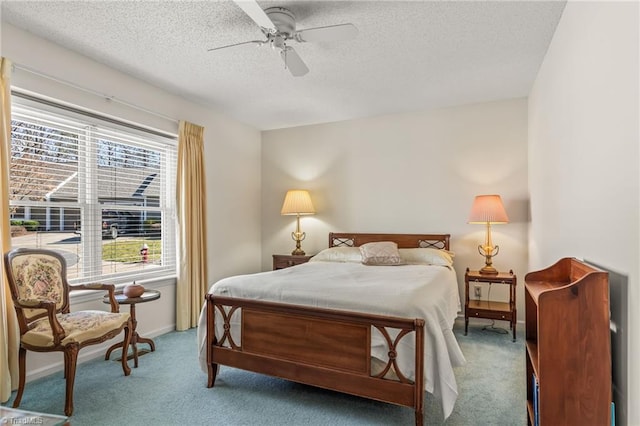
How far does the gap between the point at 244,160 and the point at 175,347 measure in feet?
9.01

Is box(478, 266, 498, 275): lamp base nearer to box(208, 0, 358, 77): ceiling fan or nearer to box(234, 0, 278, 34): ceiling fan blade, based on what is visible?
box(208, 0, 358, 77): ceiling fan

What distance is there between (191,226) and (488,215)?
326 cm

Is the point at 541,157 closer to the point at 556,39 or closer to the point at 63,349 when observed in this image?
the point at 556,39

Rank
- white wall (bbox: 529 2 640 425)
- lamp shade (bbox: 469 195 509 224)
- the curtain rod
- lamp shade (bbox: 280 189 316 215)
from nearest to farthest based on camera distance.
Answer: white wall (bbox: 529 2 640 425), the curtain rod, lamp shade (bbox: 469 195 509 224), lamp shade (bbox: 280 189 316 215)

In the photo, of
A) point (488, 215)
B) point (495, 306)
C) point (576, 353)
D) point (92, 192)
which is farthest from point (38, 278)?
point (495, 306)

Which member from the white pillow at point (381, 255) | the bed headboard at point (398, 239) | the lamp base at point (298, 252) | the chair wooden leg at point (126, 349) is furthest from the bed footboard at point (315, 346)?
the bed headboard at point (398, 239)

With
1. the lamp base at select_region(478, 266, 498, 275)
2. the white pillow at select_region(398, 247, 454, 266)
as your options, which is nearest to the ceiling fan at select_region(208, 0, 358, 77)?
the white pillow at select_region(398, 247, 454, 266)

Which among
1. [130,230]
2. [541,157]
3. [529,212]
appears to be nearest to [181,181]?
[130,230]

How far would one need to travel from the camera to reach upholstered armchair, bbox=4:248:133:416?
2.27 meters

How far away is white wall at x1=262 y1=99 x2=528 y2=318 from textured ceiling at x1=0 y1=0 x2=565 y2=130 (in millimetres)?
392

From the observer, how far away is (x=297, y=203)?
4.84m

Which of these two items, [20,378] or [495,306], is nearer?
[20,378]

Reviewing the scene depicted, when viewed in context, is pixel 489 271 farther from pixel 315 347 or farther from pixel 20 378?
pixel 20 378

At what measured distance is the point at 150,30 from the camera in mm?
2594
